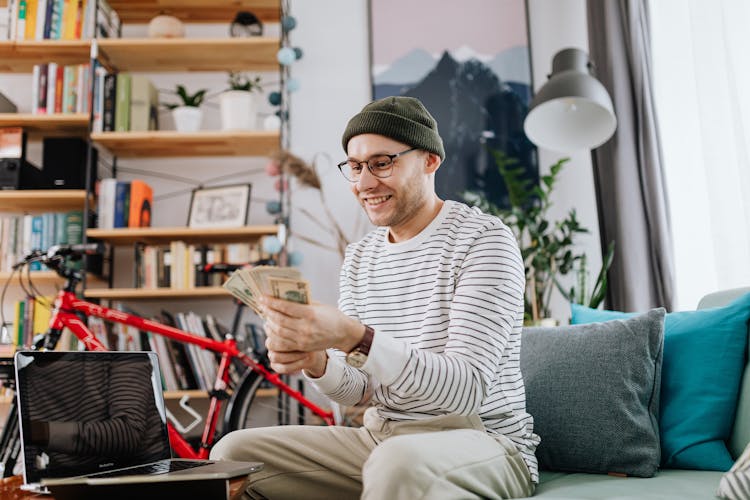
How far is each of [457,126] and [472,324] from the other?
246 centimetres

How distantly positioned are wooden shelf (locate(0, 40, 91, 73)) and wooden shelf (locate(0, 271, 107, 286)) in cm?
108

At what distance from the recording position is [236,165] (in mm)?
3549

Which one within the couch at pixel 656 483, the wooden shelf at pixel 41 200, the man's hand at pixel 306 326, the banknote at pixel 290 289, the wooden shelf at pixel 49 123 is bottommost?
the couch at pixel 656 483

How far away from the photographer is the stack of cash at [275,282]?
3.49ft

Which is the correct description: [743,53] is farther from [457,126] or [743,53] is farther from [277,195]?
[277,195]

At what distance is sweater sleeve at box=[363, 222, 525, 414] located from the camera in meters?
1.14

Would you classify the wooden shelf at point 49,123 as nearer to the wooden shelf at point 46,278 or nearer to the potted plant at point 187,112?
the potted plant at point 187,112

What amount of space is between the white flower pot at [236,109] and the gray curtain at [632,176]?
1626 mm

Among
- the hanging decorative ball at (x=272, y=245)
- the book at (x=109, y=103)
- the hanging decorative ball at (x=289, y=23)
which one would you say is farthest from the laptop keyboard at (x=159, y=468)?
the hanging decorative ball at (x=289, y=23)

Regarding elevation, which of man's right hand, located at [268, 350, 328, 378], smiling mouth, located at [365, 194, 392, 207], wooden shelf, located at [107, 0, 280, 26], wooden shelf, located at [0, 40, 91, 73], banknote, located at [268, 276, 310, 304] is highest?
wooden shelf, located at [107, 0, 280, 26]

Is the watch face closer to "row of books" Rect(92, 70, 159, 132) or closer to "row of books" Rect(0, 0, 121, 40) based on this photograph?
"row of books" Rect(92, 70, 159, 132)

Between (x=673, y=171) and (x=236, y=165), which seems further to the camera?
(x=236, y=165)

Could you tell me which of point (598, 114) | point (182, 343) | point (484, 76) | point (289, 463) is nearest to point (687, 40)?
point (598, 114)

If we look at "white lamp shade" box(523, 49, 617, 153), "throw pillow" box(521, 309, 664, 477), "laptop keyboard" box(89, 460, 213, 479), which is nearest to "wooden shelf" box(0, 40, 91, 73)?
"white lamp shade" box(523, 49, 617, 153)
